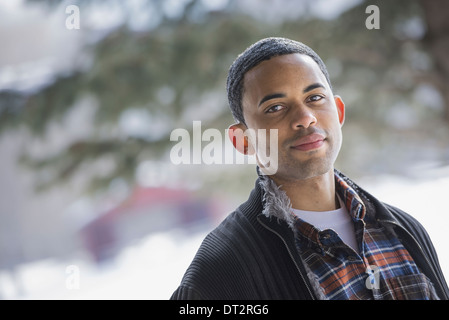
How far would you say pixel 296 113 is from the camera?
0.83 m

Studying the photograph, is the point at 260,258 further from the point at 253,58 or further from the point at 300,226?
the point at 253,58

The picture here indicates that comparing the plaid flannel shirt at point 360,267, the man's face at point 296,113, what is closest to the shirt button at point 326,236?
the plaid flannel shirt at point 360,267

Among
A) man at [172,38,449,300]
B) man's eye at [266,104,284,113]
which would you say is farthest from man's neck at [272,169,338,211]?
man's eye at [266,104,284,113]

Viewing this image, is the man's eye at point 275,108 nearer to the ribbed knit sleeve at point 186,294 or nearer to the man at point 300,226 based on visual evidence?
the man at point 300,226

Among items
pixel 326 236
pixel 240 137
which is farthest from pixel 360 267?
pixel 240 137

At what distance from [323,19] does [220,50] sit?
0.56 meters

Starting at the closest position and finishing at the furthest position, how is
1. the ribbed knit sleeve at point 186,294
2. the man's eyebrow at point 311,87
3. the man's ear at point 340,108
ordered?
the ribbed knit sleeve at point 186,294 → the man's eyebrow at point 311,87 → the man's ear at point 340,108

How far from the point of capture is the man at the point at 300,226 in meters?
0.77

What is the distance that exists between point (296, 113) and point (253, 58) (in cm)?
14

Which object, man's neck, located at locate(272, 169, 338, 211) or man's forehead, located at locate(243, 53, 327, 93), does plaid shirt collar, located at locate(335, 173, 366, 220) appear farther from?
man's forehead, located at locate(243, 53, 327, 93)

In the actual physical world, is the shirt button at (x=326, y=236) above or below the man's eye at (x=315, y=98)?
below

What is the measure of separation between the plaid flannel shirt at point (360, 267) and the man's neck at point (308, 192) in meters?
0.05

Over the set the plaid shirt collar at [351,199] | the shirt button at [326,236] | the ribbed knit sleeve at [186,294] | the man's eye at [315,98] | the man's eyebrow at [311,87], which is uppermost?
the man's eyebrow at [311,87]
